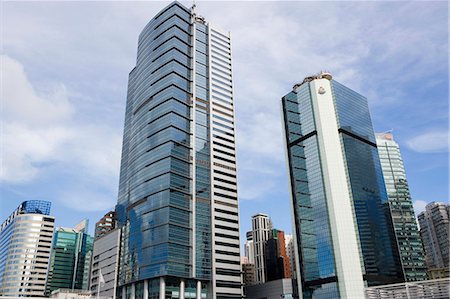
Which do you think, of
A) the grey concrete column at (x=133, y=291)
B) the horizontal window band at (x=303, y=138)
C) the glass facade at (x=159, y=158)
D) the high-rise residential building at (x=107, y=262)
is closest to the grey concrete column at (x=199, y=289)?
the glass facade at (x=159, y=158)

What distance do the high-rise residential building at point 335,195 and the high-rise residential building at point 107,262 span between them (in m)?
70.3

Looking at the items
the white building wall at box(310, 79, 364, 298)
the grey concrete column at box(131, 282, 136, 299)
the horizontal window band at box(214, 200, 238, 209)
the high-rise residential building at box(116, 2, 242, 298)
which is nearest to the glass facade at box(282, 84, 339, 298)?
the white building wall at box(310, 79, 364, 298)

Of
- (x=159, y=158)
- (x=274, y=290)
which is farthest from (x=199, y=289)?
(x=159, y=158)

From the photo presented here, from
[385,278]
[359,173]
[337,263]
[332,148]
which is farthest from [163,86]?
[385,278]

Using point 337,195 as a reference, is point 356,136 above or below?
above

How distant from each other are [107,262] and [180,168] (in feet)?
181

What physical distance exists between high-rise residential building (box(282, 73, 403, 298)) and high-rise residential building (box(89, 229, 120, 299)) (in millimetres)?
70289

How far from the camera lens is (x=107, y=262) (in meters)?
165

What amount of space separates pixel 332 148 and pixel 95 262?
4494 inches

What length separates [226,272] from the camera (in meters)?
142

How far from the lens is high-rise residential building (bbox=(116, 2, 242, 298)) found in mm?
134500

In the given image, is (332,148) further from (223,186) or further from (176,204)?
(176,204)

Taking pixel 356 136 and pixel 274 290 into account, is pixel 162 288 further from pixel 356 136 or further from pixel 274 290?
pixel 356 136

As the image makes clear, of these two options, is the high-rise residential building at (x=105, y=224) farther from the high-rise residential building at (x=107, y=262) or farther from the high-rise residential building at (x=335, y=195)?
the high-rise residential building at (x=335, y=195)
